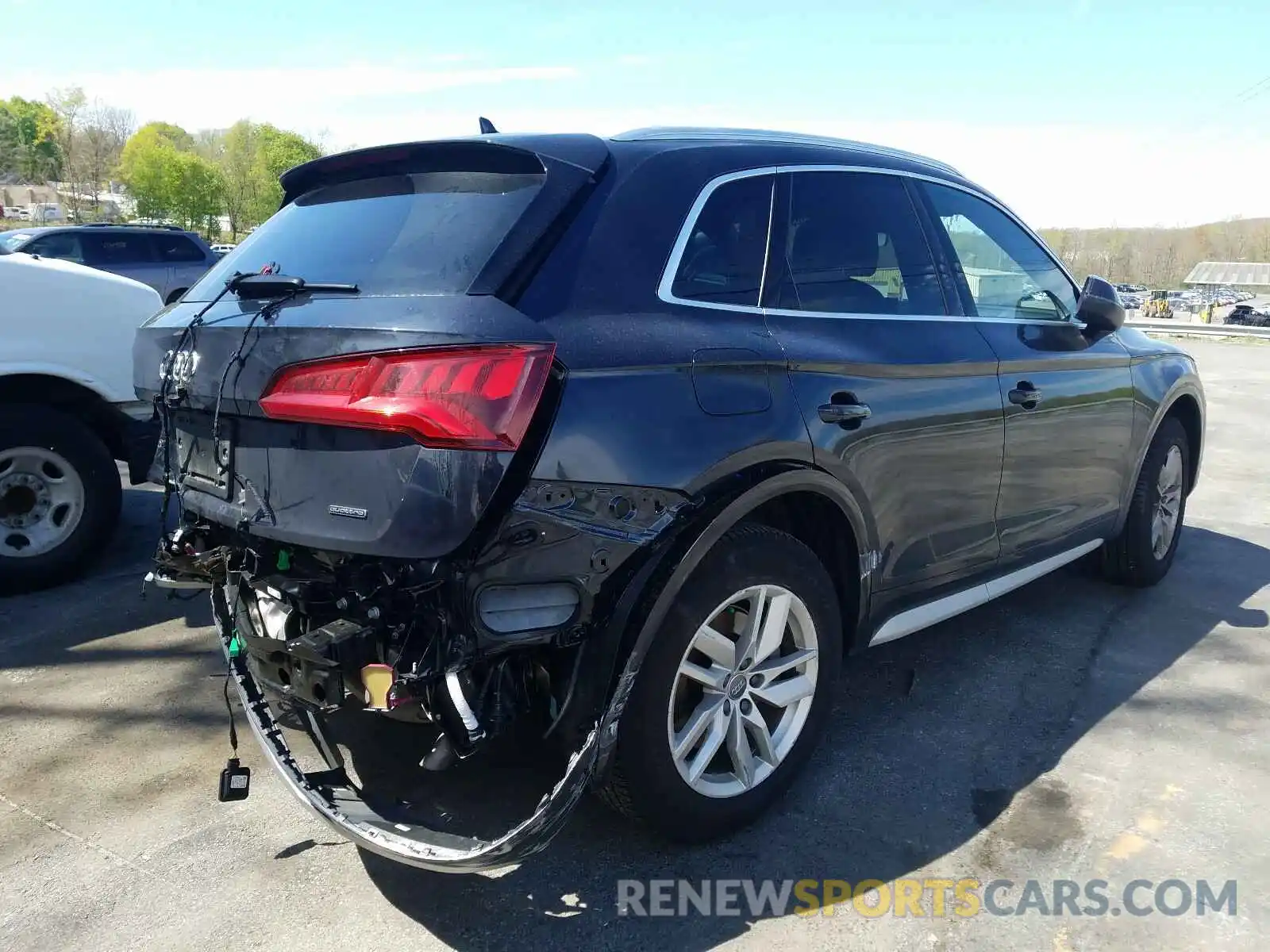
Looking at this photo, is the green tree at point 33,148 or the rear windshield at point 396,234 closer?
the rear windshield at point 396,234

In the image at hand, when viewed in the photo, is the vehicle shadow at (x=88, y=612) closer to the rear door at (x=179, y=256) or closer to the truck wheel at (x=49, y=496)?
the truck wheel at (x=49, y=496)

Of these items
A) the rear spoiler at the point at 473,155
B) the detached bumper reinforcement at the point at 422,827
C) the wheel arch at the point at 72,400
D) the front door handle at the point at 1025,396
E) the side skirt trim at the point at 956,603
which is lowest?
the detached bumper reinforcement at the point at 422,827

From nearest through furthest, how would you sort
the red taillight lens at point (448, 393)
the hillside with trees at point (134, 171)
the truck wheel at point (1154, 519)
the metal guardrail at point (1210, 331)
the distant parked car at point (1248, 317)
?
the red taillight lens at point (448, 393)
the truck wheel at point (1154, 519)
the metal guardrail at point (1210, 331)
the distant parked car at point (1248, 317)
the hillside with trees at point (134, 171)

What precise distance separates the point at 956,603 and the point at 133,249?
508 inches

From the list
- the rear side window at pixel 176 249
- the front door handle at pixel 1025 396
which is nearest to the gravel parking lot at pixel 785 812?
the front door handle at pixel 1025 396

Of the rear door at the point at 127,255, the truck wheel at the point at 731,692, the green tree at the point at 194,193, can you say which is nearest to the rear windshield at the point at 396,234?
the truck wheel at the point at 731,692

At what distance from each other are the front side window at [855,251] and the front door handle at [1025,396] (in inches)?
17.9

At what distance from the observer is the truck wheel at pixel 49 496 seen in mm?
4395

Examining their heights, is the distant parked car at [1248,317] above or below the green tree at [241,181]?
below

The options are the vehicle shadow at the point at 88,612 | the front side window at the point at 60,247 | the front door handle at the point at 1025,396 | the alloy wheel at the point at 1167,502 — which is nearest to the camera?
the front door handle at the point at 1025,396

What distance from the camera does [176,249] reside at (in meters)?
13.3

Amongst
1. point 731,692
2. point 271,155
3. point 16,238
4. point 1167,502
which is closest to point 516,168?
point 731,692
